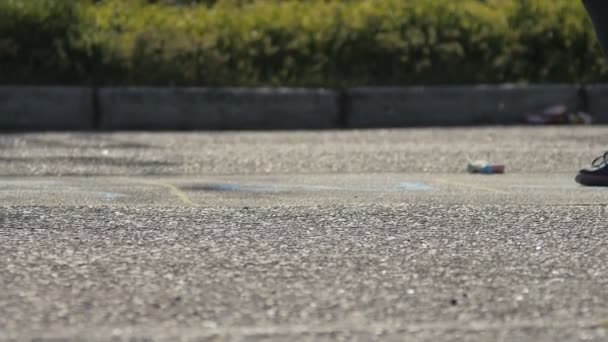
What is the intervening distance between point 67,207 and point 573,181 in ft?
9.26

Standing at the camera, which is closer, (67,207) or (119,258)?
(119,258)

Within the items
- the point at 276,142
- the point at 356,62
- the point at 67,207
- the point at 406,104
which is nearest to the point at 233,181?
the point at 67,207

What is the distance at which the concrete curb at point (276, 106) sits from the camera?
37.0ft

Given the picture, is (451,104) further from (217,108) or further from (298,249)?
(298,249)

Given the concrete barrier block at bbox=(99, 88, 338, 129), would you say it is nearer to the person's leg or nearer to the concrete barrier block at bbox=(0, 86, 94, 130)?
the concrete barrier block at bbox=(0, 86, 94, 130)

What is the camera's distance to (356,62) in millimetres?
12750

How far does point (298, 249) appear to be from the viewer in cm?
523

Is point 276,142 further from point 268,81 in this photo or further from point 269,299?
point 269,299

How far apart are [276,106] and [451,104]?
1.41m

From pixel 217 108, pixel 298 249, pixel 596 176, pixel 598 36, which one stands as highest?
pixel 598 36

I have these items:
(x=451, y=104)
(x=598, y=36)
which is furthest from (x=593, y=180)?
(x=451, y=104)

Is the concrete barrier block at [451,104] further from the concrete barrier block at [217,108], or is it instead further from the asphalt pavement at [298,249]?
the asphalt pavement at [298,249]

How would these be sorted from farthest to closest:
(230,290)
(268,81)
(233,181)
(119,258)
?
(268,81)
(233,181)
(119,258)
(230,290)

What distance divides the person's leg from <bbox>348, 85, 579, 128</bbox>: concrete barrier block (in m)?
4.24
